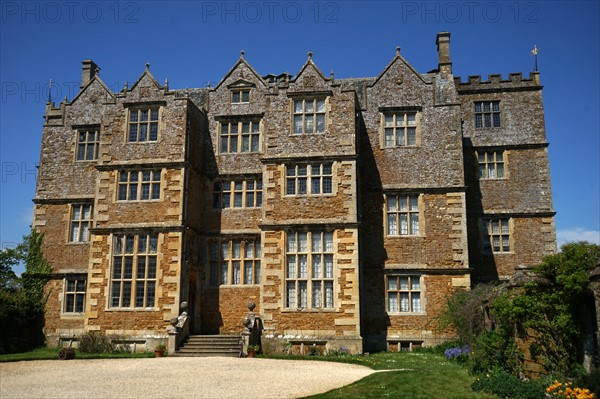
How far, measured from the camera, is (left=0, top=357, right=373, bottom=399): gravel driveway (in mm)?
13414

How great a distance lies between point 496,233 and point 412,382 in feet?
41.5

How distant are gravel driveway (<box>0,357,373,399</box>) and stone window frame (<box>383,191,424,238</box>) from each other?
280 inches

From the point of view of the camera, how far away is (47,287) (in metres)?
25.9

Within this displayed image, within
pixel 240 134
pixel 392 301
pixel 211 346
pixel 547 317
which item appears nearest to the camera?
pixel 547 317

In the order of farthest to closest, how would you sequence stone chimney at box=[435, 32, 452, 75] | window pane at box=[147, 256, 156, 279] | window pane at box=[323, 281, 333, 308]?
stone chimney at box=[435, 32, 452, 75] < window pane at box=[147, 256, 156, 279] < window pane at box=[323, 281, 333, 308]

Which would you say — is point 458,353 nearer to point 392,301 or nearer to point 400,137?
point 392,301

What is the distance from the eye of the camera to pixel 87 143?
27.2 meters

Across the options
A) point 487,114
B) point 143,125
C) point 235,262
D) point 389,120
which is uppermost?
point 487,114

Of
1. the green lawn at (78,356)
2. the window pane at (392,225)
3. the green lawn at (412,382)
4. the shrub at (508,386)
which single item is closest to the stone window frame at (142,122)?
the green lawn at (78,356)

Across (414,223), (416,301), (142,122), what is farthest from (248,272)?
(142,122)

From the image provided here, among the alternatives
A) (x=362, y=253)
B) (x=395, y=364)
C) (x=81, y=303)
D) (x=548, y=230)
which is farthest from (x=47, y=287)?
(x=548, y=230)

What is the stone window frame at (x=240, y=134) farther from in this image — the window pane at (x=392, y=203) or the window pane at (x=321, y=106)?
the window pane at (x=392, y=203)

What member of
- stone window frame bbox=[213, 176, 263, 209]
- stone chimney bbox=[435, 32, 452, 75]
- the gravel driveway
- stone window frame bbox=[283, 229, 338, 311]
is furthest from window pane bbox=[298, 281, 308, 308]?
stone chimney bbox=[435, 32, 452, 75]

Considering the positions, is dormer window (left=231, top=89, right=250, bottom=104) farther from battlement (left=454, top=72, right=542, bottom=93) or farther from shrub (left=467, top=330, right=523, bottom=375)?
shrub (left=467, top=330, right=523, bottom=375)
